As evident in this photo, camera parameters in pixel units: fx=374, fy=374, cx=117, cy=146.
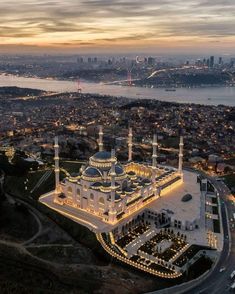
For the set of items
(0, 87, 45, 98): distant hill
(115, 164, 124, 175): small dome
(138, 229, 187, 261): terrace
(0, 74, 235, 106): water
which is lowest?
(138, 229, 187, 261): terrace

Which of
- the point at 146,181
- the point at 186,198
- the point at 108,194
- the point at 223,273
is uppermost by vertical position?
the point at 108,194

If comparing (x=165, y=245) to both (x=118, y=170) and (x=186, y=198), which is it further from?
(x=118, y=170)

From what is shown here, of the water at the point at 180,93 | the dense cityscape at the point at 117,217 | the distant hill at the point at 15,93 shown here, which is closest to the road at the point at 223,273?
the dense cityscape at the point at 117,217

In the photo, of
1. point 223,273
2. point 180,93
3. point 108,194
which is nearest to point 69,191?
point 108,194

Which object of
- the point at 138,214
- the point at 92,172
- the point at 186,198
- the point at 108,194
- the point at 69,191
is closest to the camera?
the point at 108,194

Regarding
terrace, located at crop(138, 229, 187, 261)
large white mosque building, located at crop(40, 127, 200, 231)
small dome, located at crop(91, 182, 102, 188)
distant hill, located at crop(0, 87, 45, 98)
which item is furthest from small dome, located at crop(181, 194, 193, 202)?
distant hill, located at crop(0, 87, 45, 98)

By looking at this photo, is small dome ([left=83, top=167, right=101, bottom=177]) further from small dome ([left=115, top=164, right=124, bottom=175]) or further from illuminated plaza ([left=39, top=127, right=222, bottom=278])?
small dome ([left=115, top=164, right=124, bottom=175])

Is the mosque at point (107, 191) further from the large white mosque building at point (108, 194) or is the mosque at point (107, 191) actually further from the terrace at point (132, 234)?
the terrace at point (132, 234)

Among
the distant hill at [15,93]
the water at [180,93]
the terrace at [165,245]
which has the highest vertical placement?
the distant hill at [15,93]

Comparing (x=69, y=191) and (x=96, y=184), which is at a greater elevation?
(x=96, y=184)

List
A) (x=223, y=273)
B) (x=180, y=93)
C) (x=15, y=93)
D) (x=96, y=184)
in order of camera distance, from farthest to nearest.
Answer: (x=180, y=93) < (x=15, y=93) < (x=96, y=184) < (x=223, y=273)

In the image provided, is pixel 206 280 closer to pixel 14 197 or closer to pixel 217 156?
pixel 14 197
